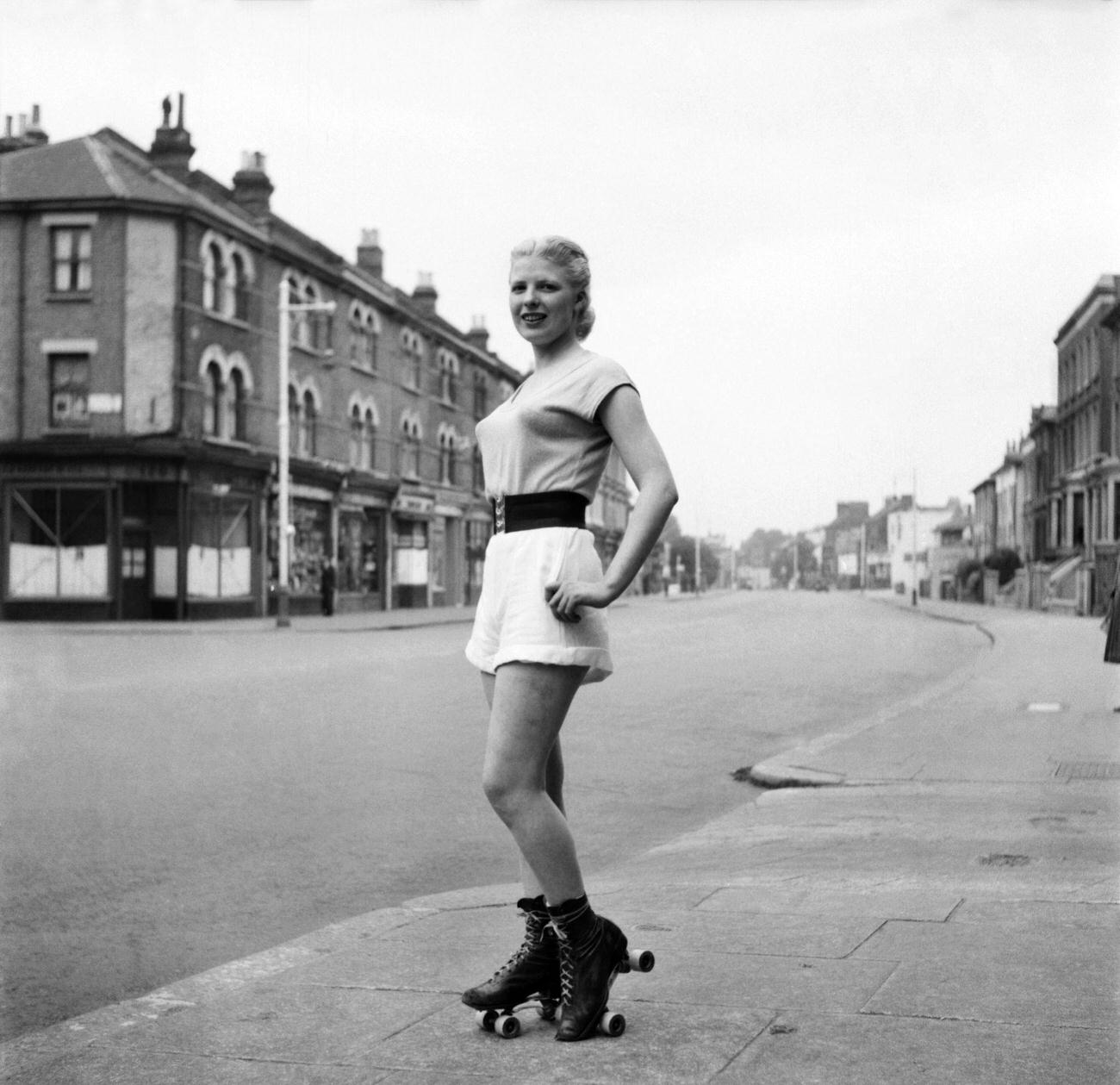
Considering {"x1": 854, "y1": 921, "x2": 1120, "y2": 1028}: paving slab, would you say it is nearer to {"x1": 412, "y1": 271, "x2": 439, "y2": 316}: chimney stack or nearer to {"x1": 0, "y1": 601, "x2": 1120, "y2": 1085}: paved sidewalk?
{"x1": 0, "y1": 601, "x2": 1120, "y2": 1085}: paved sidewalk

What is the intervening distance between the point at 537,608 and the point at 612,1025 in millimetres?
1015

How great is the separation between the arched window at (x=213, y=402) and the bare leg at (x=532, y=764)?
32.2 meters

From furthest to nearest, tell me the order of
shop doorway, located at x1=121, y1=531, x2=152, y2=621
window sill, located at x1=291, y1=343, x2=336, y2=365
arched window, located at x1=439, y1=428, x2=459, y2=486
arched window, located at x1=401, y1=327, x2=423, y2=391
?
arched window, located at x1=439, y1=428, x2=459, y2=486
arched window, located at x1=401, y1=327, x2=423, y2=391
window sill, located at x1=291, y1=343, x2=336, y2=365
shop doorway, located at x1=121, y1=531, x2=152, y2=621

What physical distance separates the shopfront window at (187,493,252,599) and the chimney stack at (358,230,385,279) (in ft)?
47.2

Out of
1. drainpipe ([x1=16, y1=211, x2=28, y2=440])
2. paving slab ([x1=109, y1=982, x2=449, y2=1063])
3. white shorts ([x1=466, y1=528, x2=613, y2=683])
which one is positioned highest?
drainpipe ([x1=16, y1=211, x2=28, y2=440])

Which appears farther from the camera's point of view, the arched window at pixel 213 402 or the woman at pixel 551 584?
the arched window at pixel 213 402

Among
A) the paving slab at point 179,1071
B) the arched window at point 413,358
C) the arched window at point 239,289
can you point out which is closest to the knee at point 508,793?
the paving slab at point 179,1071

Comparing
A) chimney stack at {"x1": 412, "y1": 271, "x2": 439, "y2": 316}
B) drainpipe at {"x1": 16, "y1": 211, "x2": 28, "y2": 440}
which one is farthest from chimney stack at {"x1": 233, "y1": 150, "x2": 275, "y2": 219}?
chimney stack at {"x1": 412, "y1": 271, "x2": 439, "y2": 316}

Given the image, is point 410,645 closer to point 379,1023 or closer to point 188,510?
point 188,510

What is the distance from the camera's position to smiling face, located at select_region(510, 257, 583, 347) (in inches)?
149

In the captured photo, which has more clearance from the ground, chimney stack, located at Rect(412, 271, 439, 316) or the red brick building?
chimney stack, located at Rect(412, 271, 439, 316)

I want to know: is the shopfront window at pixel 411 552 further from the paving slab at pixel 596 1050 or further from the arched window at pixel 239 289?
the paving slab at pixel 596 1050

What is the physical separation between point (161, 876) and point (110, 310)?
94.7 feet

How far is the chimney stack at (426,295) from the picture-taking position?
54.2m
